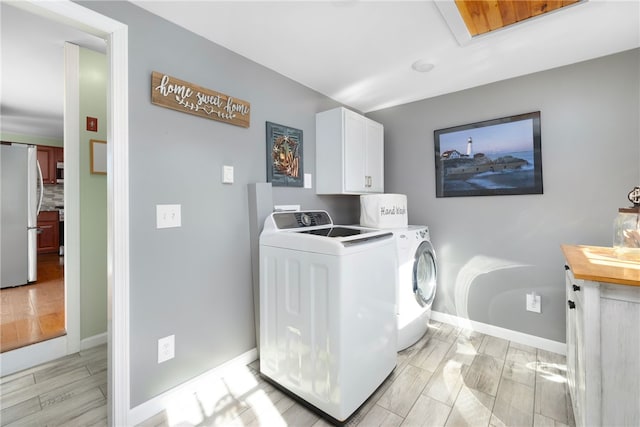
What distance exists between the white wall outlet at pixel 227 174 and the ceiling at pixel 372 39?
55cm

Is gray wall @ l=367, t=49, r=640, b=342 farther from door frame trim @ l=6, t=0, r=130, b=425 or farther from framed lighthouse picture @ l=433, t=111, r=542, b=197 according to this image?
door frame trim @ l=6, t=0, r=130, b=425

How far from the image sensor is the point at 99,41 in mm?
2086

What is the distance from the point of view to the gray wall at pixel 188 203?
1.48 m

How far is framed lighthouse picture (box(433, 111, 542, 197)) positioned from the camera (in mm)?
2240

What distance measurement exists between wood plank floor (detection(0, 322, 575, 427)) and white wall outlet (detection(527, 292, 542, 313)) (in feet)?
1.09

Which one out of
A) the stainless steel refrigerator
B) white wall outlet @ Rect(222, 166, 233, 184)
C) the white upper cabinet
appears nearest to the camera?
white wall outlet @ Rect(222, 166, 233, 184)

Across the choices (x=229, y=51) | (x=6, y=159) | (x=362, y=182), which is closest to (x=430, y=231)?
(x=362, y=182)

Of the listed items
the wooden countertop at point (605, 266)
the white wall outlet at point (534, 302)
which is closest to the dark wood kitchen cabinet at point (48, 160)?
the wooden countertop at point (605, 266)

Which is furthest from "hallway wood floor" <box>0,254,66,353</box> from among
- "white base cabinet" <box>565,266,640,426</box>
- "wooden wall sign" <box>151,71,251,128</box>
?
"white base cabinet" <box>565,266,640,426</box>

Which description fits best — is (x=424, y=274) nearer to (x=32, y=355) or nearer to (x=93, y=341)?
(x=93, y=341)

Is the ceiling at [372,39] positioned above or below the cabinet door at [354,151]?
above

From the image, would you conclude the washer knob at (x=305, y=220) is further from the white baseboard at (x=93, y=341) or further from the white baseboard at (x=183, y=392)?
the white baseboard at (x=93, y=341)

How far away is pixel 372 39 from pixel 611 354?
1.98 m

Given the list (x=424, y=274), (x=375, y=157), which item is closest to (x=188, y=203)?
(x=375, y=157)
